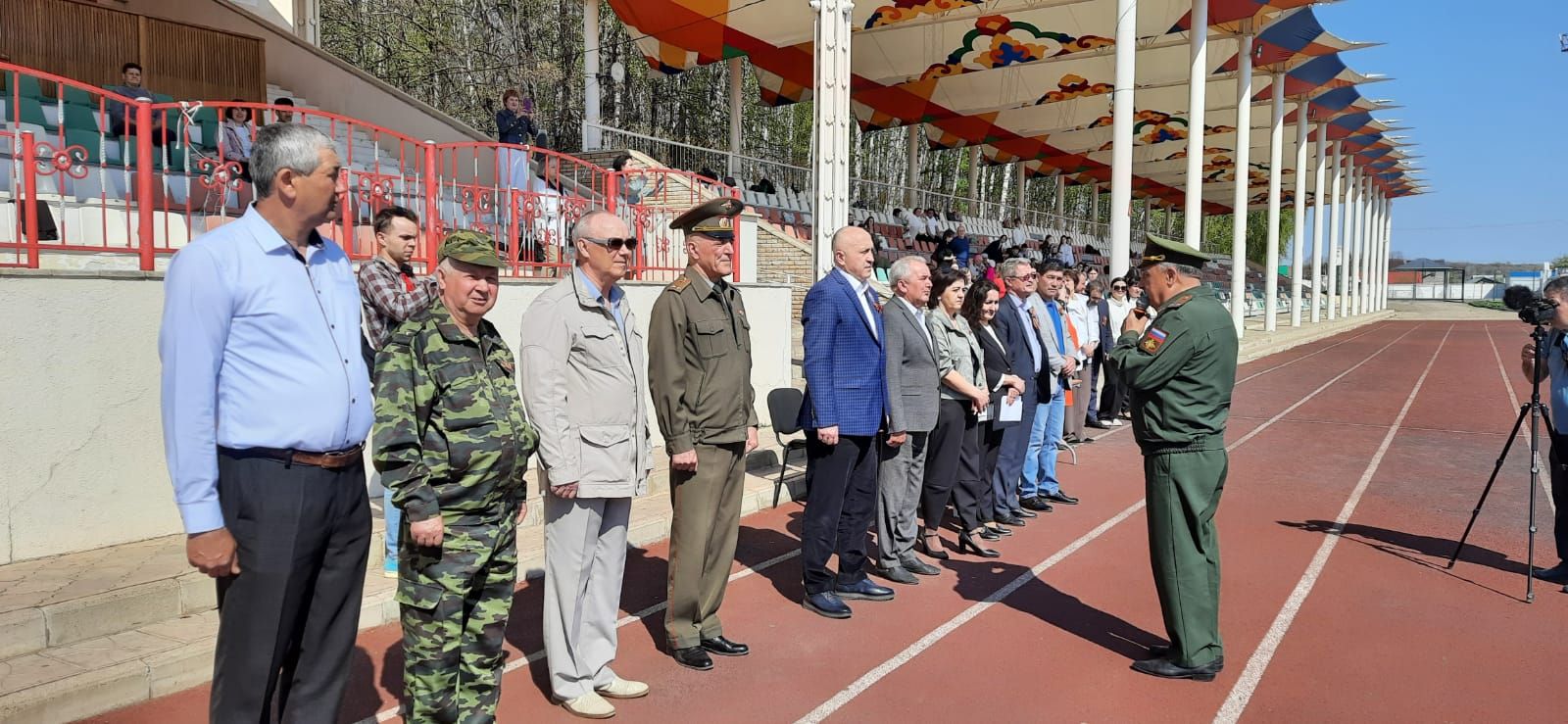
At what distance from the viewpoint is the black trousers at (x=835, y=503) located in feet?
15.9

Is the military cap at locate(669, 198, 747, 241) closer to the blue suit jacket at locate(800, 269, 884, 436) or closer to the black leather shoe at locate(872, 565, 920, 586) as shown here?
the blue suit jacket at locate(800, 269, 884, 436)

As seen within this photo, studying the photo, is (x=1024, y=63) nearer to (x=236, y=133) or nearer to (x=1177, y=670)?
(x=236, y=133)

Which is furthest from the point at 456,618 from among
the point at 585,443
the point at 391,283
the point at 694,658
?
the point at 391,283

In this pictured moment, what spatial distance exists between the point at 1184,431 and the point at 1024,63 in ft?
85.7

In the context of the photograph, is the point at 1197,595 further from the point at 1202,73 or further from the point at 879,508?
the point at 1202,73

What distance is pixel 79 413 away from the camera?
4.52 metres

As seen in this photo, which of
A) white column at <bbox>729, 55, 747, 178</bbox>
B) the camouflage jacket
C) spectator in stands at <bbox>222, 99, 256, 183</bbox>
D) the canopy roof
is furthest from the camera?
white column at <bbox>729, 55, 747, 178</bbox>

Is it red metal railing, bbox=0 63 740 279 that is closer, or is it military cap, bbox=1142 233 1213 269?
military cap, bbox=1142 233 1213 269

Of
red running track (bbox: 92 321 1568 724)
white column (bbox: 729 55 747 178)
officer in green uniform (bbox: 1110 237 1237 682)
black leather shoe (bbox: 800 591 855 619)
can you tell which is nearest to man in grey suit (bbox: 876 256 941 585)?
red running track (bbox: 92 321 1568 724)

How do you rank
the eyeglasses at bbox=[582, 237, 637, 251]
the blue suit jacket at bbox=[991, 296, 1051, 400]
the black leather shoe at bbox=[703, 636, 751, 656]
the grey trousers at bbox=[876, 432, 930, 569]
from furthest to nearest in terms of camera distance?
the blue suit jacket at bbox=[991, 296, 1051, 400] → the grey trousers at bbox=[876, 432, 930, 569] → the black leather shoe at bbox=[703, 636, 751, 656] → the eyeglasses at bbox=[582, 237, 637, 251]

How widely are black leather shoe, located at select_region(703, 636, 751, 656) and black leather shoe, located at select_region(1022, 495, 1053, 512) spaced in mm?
3568

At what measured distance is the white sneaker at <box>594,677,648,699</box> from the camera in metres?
3.80

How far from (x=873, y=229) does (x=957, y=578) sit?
20.1 metres

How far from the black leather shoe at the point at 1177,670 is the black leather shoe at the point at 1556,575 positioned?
9.07 ft
